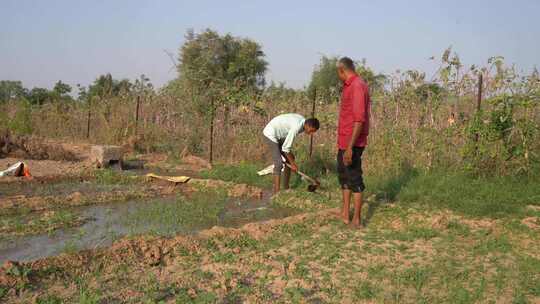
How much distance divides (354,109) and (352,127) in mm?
261

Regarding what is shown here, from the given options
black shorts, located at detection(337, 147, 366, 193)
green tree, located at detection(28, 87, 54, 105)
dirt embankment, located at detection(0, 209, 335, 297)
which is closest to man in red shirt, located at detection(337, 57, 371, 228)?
black shorts, located at detection(337, 147, 366, 193)

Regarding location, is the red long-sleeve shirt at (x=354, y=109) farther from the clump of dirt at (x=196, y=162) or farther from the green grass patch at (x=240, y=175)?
the clump of dirt at (x=196, y=162)

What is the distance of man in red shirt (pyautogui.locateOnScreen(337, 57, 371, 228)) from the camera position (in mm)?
4891

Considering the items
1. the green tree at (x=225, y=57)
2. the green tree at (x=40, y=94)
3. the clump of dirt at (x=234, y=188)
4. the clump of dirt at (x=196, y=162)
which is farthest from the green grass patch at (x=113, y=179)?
the green tree at (x=40, y=94)

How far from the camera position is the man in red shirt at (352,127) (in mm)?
4891

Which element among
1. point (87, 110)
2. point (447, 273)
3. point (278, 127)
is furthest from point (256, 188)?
point (87, 110)

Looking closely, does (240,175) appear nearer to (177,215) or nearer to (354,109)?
(177,215)

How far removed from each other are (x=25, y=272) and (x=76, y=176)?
565 centimetres

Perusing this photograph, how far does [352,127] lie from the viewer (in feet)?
16.7

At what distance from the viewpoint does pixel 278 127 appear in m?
7.25

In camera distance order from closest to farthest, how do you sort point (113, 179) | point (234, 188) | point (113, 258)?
point (113, 258)
point (234, 188)
point (113, 179)

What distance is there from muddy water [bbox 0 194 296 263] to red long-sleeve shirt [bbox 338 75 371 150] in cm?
169

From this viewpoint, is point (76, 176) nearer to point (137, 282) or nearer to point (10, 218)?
point (10, 218)

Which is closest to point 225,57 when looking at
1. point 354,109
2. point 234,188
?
point 234,188
